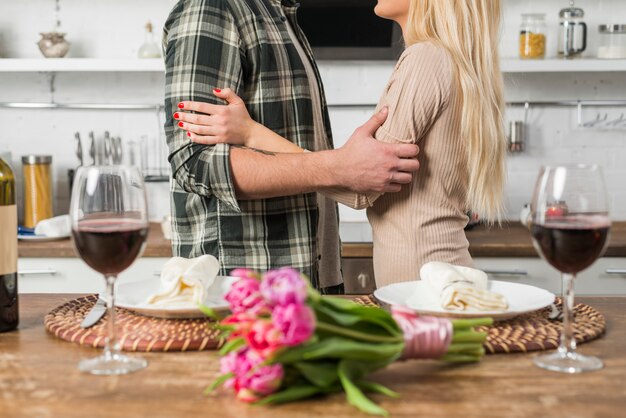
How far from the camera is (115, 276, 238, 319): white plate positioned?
107cm

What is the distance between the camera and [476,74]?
159 centimetres

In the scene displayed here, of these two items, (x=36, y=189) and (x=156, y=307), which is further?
(x=36, y=189)

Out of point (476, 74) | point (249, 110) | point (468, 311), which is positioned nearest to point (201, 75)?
point (249, 110)

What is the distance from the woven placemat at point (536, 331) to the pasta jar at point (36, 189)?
226 cm

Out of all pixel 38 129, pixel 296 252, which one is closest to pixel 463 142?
pixel 296 252

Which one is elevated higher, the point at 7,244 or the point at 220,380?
the point at 7,244

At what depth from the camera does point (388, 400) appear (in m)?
0.81

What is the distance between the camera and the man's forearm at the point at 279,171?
5.09 feet

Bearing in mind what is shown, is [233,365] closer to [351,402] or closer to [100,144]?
[351,402]

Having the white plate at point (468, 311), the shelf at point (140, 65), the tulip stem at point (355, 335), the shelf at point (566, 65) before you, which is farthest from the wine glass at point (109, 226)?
the shelf at point (566, 65)

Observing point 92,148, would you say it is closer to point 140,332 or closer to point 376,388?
point 140,332

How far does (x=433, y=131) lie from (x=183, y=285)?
667 mm

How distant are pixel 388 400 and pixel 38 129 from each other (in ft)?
9.31

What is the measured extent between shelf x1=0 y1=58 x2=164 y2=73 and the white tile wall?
10.2 inches
